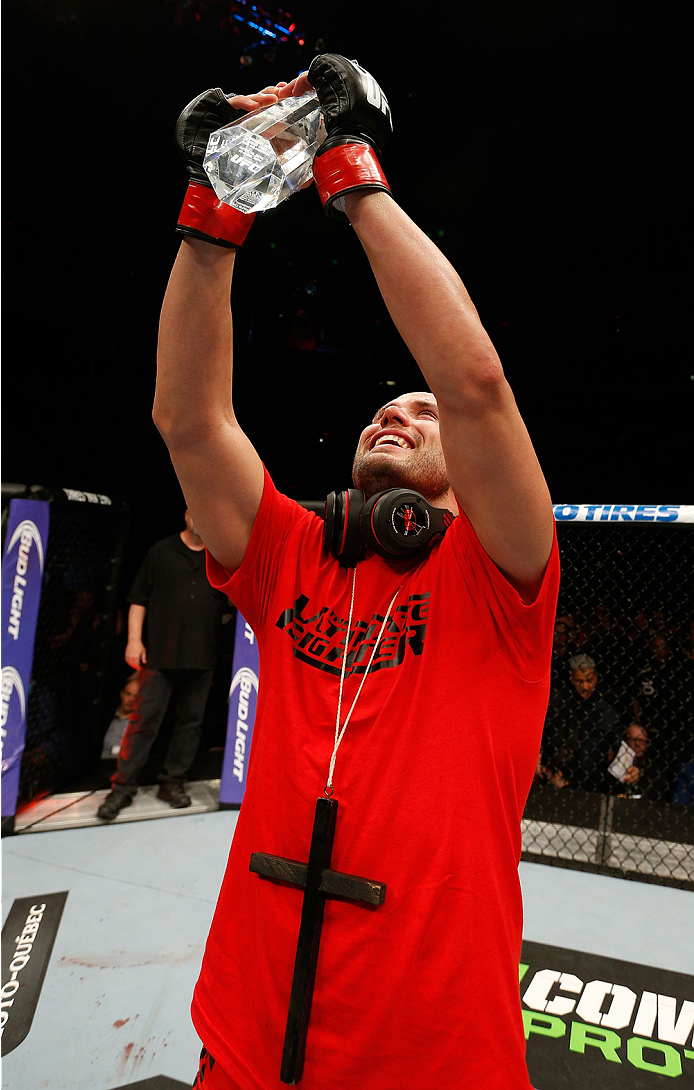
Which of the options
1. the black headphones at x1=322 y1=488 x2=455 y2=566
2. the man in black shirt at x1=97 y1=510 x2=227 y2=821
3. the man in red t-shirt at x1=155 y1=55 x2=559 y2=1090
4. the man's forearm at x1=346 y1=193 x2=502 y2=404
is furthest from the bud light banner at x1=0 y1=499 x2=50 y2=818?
the man's forearm at x1=346 y1=193 x2=502 y2=404

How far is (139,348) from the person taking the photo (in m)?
7.07

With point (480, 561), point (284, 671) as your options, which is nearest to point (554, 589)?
point (480, 561)

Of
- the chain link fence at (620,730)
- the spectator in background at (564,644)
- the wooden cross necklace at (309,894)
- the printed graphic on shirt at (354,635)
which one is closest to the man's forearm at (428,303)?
the printed graphic on shirt at (354,635)

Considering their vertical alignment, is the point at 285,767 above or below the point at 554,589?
below

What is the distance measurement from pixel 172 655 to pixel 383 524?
3056 mm

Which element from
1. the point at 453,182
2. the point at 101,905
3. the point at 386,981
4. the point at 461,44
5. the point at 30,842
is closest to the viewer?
the point at 386,981

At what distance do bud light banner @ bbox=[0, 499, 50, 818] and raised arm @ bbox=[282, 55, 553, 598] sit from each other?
10.00 ft

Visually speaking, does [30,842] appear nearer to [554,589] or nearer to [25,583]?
[25,583]

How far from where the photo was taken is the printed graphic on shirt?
918mm

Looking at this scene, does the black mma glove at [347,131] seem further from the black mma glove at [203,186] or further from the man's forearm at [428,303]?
the black mma glove at [203,186]

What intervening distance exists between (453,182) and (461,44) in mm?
1493

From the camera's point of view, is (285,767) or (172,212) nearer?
(285,767)

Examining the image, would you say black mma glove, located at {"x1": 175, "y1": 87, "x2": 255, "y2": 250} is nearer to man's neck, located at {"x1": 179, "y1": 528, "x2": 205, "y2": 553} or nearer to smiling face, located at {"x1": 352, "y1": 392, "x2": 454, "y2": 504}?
smiling face, located at {"x1": 352, "y1": 392, "x2": 454, "y2": 504}

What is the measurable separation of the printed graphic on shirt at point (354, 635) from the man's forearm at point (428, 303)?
339 mm
